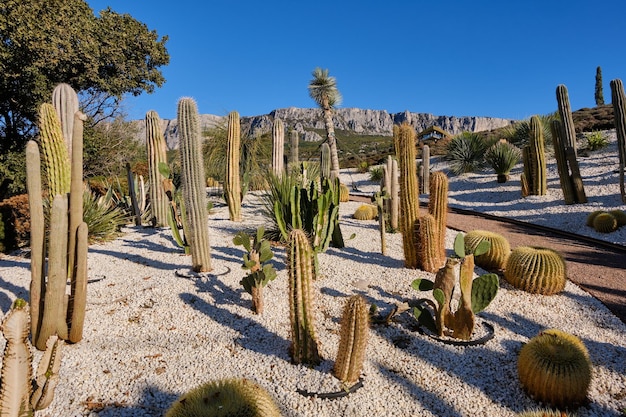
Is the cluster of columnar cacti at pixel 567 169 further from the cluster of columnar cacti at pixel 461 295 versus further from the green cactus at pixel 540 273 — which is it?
the cluster of columnar cacti at pixel 461 295

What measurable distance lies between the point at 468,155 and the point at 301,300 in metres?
15.7

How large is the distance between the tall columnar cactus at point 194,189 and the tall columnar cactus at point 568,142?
30.6 feet

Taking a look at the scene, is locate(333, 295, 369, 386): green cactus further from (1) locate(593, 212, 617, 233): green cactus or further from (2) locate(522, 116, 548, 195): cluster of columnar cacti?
(2) locate(522, 116, 548, 195): cluster of columnar cacti

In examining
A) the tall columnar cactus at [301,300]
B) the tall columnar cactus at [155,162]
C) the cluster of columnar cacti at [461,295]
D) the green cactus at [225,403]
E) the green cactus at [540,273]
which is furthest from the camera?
the tall columnar cactus at [155,162]

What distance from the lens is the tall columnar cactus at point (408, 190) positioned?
4.74m

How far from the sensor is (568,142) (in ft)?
34.1

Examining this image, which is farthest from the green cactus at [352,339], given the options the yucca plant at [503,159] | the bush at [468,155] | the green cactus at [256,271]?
the bush at [468,155]

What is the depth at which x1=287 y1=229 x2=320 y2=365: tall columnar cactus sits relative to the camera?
277 cm

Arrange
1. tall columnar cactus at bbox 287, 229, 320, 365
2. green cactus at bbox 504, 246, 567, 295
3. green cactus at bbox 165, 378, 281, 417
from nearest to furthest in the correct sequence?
green cactus at bbox 165, 378, 281, 417
tall columnar cactus at bbox 287, 229, 320, 365
green cactus at bbox 504, 246, 567, 295

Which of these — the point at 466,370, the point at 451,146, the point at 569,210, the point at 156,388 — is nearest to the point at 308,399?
the point at 156,388

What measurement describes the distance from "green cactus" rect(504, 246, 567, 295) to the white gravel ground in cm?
11

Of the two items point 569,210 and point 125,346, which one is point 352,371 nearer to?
point 125,346

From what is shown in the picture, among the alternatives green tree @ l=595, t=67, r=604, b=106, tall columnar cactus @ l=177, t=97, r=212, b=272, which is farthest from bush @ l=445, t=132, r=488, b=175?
green tree @ l=595, t=67, r=604, b=106

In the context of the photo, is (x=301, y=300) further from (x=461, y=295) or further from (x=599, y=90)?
(x=599, y=90)
